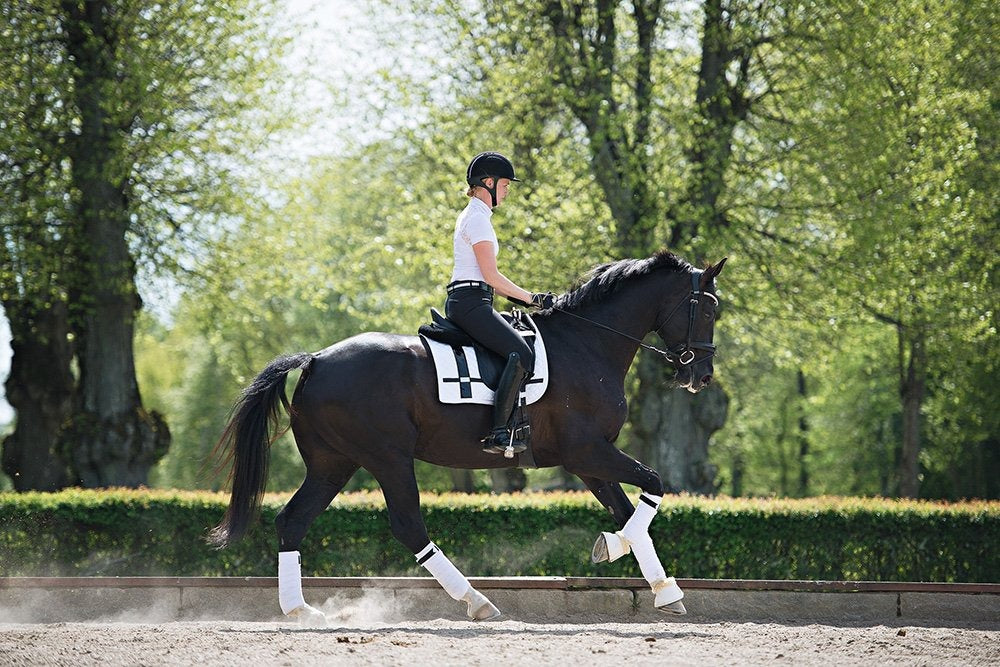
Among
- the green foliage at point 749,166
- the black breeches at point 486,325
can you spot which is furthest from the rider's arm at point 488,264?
the green foliage at point 749,166

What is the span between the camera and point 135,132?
1984cm

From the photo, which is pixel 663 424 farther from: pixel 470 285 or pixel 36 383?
pixel 470 285

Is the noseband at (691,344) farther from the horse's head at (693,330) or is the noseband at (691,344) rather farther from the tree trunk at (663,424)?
the tree trunk at (663,424)

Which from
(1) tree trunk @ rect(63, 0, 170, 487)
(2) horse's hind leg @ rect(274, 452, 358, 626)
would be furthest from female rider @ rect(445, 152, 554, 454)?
(1) tree trunk @ rect(63, 0, 170, 487)

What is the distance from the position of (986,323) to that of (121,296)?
14604mm

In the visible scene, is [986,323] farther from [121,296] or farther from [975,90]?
[121,296]

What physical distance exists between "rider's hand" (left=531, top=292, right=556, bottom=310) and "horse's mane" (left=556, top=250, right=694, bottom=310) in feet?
0.48

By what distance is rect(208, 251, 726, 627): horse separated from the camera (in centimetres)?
848

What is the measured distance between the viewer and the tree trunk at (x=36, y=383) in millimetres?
20016

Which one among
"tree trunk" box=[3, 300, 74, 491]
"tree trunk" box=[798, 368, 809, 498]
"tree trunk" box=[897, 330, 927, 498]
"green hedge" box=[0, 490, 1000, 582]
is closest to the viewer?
"green hedge" box=[0, 490, 1000, 582]

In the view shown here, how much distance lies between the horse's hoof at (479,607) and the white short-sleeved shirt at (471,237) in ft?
7.61

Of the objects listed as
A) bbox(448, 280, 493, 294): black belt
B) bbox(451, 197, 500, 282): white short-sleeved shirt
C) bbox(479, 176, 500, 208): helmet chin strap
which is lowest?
bbox(448, 280, 493, 294): black belt

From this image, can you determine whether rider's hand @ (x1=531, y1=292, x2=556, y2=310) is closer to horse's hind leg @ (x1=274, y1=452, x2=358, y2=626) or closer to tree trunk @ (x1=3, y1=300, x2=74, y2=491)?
horse's hind leg @ (x1=274, y1=452, x2=358, y2=626)

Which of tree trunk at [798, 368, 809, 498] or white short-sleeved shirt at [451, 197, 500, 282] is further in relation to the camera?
tree trunk at [798, 368, 809, 498]
